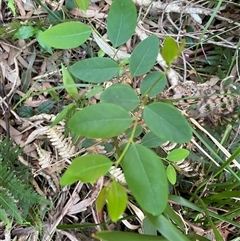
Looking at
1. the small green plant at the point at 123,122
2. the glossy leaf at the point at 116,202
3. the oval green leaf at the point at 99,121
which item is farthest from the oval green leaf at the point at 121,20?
the glossy leaf at the point at 116,202

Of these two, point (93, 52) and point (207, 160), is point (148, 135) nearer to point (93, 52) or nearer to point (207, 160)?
point (207, 160)

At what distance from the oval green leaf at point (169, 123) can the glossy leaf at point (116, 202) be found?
116 mm

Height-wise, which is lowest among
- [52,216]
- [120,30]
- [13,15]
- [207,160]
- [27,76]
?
[52,216]

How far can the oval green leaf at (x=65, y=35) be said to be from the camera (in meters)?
0.74

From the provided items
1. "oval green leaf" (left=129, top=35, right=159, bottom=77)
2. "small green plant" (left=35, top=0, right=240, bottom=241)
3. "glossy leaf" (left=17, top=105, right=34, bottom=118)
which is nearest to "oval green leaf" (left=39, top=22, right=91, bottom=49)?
"small green plant" (left=35, top=0, right=240, bottom=241)

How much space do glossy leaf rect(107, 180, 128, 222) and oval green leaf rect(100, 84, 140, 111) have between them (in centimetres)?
15

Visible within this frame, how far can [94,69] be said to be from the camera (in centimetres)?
76

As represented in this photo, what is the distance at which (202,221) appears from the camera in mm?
1101

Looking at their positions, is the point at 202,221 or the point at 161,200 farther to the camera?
the point at 202,221

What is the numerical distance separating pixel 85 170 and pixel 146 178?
10 cm

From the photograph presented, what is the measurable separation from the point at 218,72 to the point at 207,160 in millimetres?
275

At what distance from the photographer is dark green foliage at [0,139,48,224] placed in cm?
101

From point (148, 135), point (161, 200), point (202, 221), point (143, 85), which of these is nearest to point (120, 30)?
point (143, 85)

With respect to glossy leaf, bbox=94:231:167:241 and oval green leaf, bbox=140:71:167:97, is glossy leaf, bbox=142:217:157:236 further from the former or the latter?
oval green leaf, bbox=140:71:167:97
